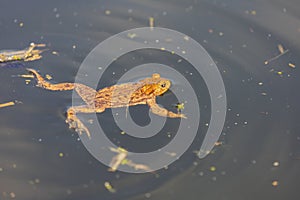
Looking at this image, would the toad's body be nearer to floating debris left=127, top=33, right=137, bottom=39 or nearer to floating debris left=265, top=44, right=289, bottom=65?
floating debris left=127, top=33, right=137, bottom=39

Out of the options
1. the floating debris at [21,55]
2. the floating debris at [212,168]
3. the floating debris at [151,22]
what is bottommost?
the floating debris at [212,168]

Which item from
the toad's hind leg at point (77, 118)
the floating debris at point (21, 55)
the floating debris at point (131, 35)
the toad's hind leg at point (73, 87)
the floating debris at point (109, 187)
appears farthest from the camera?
the floating debris at point (131, 35)

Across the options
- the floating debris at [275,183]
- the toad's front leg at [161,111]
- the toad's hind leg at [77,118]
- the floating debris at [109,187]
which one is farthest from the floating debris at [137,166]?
the floating debris at [275,183]

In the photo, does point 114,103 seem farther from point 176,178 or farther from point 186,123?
point 176,178

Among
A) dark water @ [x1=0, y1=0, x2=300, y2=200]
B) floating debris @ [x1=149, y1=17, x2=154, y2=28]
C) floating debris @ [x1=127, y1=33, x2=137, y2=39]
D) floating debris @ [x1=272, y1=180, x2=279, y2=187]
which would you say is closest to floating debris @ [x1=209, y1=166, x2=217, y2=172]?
dark water @ [x1=0, y1=0, x2=300, y2=200]

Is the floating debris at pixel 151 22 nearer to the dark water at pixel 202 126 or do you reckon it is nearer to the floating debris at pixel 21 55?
the dark water at pixel 202 126

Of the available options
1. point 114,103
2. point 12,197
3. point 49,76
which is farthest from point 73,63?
point 12,197

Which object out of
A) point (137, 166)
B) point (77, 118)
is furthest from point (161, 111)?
point (77, 118)
